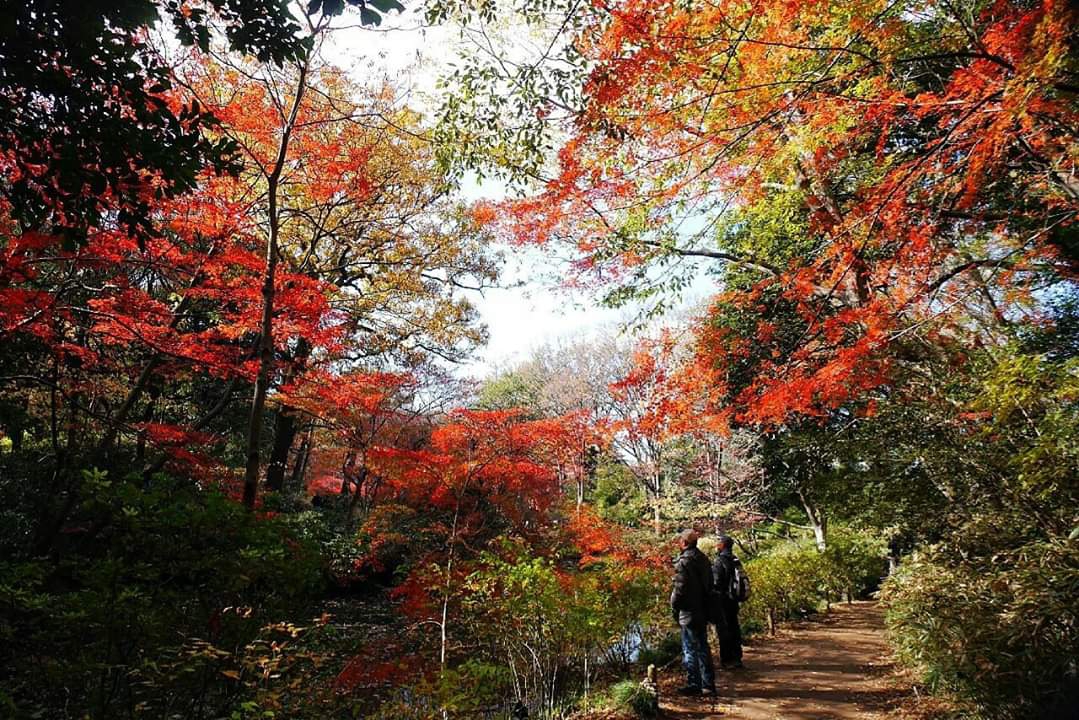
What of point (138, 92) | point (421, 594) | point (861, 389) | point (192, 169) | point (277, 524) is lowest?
point (421, 594)

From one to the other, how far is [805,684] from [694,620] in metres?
1.62

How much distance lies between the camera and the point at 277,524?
13.1 feet

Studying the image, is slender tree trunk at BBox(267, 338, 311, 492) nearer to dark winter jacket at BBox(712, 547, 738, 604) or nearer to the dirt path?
dark winter jacket at BBox(712, 547, 738, 604)

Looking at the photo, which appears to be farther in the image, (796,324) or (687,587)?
(796,324)

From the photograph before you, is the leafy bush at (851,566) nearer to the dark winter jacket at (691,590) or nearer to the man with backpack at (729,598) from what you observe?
the man with backpack at (729,598)

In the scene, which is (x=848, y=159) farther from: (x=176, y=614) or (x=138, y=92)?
(x=176, y=614)

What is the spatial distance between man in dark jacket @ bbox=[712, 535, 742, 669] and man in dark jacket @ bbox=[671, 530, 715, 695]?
41.8 inches

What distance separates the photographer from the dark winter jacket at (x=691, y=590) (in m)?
4.80

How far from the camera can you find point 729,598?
611cm

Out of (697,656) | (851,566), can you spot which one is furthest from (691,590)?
(851,566)

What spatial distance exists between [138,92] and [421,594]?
643 cm

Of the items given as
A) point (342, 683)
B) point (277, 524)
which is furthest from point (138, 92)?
point (342, 683)

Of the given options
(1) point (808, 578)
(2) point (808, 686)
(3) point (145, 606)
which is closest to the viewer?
(3) point (145, 606)

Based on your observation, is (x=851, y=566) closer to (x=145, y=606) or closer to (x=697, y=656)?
(x=697, y=656)
